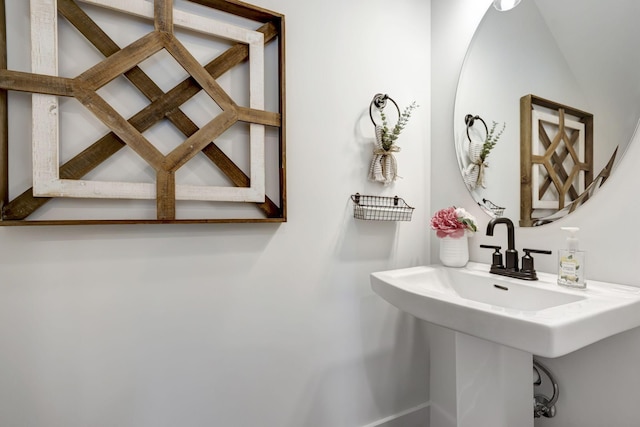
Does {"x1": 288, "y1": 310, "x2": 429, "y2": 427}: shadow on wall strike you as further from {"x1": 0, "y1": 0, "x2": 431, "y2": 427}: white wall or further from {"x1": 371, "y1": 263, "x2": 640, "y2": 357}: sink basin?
{"x1": 371, "y1": 263, "x2": 640, "y2": 357}: sink basin

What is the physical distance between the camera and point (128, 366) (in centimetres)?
103

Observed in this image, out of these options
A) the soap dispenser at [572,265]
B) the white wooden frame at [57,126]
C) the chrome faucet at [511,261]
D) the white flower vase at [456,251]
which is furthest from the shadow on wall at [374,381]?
the white wooden frame at [57,126]

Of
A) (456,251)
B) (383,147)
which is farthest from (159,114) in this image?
(456,251)

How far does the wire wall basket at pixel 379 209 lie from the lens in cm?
136

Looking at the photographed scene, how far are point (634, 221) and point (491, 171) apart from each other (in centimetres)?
50

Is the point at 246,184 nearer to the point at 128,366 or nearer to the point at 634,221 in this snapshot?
the point at 128,366

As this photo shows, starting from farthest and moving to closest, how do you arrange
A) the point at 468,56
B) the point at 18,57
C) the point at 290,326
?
1. the point at 468,56
2. the point at 290,326
3. the point at 18,57

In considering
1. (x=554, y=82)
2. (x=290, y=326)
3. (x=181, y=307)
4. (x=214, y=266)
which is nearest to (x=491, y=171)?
(x=554, y=82)

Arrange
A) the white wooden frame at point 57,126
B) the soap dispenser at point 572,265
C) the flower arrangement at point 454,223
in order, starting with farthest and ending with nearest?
1. the flower arrangement at point 454,223
2. the soap dispenser at point 572,265
3. the white wooden frame at point 57,126

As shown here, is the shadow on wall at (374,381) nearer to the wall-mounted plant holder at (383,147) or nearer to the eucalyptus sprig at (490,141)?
the wall-mounted plant holder at (383,147)

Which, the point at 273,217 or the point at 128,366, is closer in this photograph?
the point at 128,366

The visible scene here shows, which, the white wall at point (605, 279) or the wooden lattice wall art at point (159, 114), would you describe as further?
the white wall at point (605, 279)

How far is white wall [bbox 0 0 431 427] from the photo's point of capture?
939mm

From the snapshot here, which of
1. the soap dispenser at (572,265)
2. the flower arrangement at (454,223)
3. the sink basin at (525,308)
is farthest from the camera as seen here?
the flower arrangement at (454,223)
